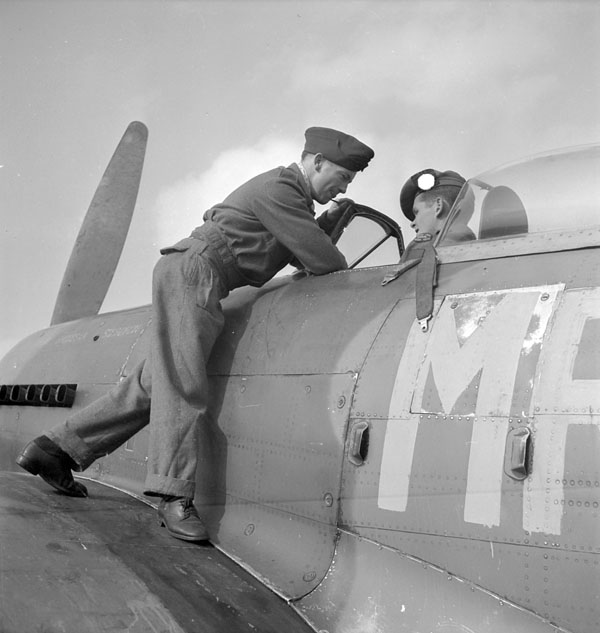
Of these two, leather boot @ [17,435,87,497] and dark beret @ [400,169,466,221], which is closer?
leather boot @ [17,435,87,497]

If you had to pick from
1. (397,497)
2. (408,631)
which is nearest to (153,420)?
(397,497)

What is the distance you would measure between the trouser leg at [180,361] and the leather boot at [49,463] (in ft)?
2.02

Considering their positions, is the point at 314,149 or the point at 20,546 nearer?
the point at 20,546

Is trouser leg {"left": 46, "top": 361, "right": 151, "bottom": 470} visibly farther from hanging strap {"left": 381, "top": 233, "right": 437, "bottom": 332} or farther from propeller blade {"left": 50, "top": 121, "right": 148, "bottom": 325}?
propeller blade {"left": 50, "top": 121, "right": 148, "bottom": 325}

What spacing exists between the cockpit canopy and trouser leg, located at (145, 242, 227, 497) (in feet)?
3.69

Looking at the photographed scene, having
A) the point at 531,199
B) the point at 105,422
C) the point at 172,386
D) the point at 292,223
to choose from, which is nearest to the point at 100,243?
the point at 105,422

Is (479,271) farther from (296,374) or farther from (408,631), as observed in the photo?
(408,631)

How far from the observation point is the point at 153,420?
3.31m

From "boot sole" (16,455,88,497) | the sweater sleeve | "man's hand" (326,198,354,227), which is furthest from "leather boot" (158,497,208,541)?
"man's hand" (326,198,354,227)

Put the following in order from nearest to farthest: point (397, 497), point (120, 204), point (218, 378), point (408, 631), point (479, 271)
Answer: point (408, 631)
point (397, 497)
point (479, 271)
point (218, 378)
point (120, 204)

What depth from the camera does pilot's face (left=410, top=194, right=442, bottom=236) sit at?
4.33m

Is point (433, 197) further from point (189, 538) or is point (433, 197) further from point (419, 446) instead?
point (189, 538)

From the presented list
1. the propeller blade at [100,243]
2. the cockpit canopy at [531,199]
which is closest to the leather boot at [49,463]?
the cockpit canopy at [531,199]

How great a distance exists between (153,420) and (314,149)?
1.55 metres
